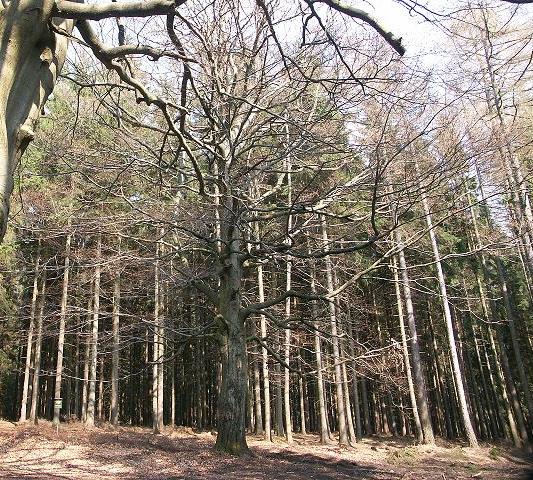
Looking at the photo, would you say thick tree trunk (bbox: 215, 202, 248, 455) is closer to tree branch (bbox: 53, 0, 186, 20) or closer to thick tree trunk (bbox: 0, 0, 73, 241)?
tree branch (bbox: 53, 0, 186, 20)

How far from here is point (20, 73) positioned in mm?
2736

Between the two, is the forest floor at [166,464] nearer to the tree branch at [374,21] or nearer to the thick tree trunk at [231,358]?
the thick tree trunk at [231,358]

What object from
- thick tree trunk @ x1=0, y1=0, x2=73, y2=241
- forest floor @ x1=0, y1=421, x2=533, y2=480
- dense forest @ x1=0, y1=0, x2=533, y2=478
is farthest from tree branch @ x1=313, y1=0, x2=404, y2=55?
forest floor @ x1=0, y1=421, x2=533, y2=480

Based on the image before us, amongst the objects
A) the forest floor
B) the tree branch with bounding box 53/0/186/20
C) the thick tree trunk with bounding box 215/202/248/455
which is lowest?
the forest floor

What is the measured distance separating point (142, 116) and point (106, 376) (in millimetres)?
23239

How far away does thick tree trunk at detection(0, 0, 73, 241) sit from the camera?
2525 millimetres

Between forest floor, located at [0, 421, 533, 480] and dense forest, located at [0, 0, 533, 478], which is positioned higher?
dense forest, located at [0, 0, 533, 478]

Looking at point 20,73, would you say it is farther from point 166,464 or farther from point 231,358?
point 166,464

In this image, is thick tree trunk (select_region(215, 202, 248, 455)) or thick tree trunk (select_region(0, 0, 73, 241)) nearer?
thick tree trunk (select_region(0, 0, 73, 241))

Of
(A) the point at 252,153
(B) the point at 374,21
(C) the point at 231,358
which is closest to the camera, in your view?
(B) the point at 374,21

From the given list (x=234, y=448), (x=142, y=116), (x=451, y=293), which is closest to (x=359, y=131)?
(x=142, y=116)

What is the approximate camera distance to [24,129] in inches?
108

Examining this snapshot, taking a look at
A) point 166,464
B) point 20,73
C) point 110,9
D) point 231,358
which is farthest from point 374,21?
point 166,464

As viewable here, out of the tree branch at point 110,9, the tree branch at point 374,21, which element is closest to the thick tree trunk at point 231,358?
the tree branch at point 374,21
